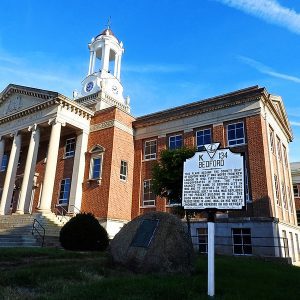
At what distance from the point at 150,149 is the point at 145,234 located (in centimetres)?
1920

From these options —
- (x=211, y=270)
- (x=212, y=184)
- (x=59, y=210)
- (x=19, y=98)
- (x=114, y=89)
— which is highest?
(x=114, y=89)

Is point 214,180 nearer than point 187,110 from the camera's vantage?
Yes

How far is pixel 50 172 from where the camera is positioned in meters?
25.4

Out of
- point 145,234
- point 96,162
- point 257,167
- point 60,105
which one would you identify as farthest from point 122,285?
point 60,105

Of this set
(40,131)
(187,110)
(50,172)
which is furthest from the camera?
(40,131)

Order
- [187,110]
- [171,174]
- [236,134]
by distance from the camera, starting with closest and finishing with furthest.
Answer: [171,174] → [236,134] → [187,110]

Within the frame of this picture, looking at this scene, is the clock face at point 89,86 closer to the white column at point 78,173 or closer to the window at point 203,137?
the white column at point 78,173

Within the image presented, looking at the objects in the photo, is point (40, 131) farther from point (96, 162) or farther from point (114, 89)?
point (114, 89)

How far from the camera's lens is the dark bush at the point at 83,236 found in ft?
53.0

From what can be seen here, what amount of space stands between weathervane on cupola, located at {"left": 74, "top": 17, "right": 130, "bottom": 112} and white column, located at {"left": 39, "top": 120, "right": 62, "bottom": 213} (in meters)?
12.6

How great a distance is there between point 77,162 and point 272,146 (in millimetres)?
16241

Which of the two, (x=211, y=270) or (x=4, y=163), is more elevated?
(x=4, y=163)

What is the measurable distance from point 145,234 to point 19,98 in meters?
26.1

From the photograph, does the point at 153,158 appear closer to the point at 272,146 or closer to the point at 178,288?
the point at 272,146
